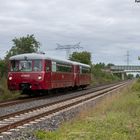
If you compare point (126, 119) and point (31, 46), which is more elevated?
point (31, 46)

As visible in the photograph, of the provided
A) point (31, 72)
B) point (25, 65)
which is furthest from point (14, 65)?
point (31, 72)

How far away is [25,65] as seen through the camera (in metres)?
32.3

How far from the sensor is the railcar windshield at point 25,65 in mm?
31970

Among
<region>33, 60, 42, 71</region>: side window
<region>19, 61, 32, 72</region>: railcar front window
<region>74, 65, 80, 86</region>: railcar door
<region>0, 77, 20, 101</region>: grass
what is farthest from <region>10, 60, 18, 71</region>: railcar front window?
<region>74, 65, 80, 86</region>: railcar door

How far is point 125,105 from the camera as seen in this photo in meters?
21.6

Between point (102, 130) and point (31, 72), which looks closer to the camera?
point (102, 130)

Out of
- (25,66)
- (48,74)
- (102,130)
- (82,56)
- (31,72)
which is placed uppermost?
(82,56)

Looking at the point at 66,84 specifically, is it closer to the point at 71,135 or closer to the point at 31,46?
the point at 31,46

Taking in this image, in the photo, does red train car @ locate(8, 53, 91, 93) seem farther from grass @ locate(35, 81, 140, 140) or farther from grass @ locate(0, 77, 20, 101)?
grass @ locate(35, 81, 140, 140)

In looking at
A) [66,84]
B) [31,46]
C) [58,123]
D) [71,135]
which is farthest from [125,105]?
[31,46]

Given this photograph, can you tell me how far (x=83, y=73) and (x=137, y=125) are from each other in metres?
34.9

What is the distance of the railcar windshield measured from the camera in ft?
105

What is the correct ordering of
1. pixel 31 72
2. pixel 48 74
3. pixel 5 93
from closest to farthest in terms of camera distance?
1. pixel 31 72
2. pixel 48 74
3. pixel 5 93

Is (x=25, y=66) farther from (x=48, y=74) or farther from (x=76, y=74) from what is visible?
(x=76, y=74)
